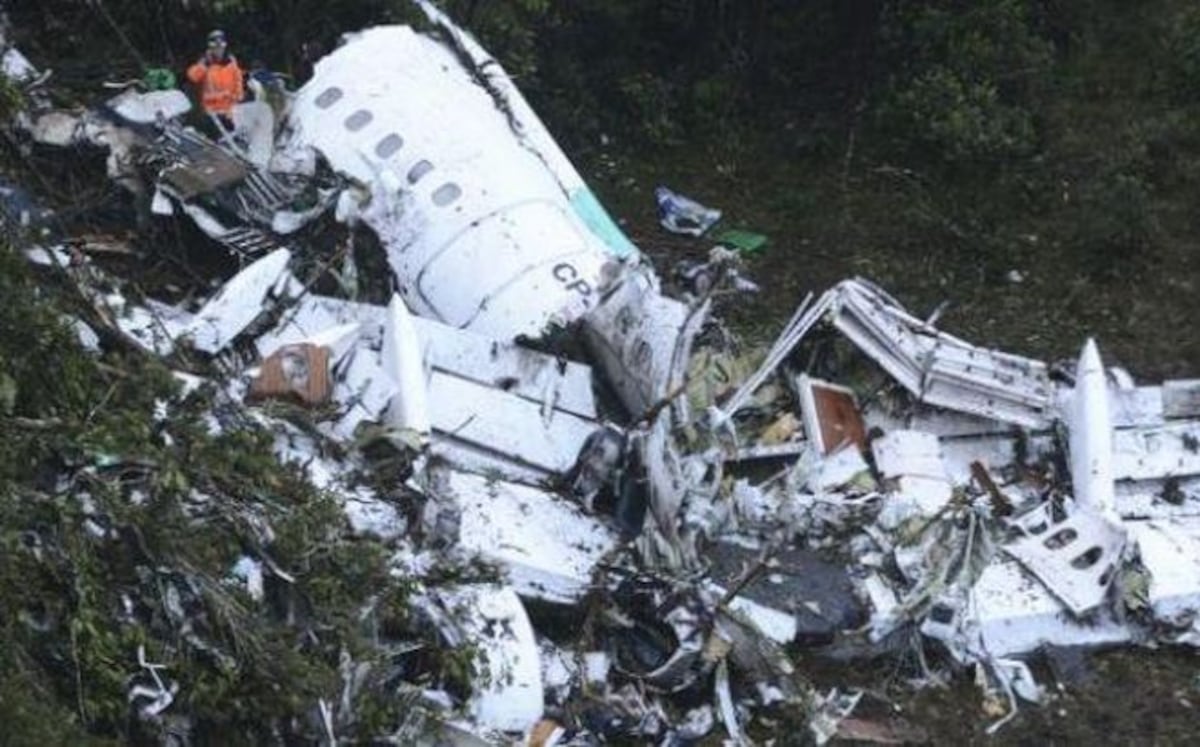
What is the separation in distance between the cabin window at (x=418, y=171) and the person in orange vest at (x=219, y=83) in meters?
1.64

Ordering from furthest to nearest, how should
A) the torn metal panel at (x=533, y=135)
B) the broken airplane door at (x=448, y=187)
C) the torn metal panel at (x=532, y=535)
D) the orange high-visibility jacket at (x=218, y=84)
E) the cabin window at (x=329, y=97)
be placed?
the orange high-visibility jacket at (x=218, y=84)
the cabin window at (x=329, y=97)
the torn metal panel at (x=533, y=135)
the broken airplane door at (x=448, y=187)
the torn metal panel at (x=532, y=535)

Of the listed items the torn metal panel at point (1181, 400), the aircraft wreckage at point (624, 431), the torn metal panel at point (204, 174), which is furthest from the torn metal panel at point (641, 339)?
the torn metal panel at point (1181, 400)

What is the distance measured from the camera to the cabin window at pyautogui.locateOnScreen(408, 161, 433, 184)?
12445 mm

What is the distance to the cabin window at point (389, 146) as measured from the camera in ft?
41.4

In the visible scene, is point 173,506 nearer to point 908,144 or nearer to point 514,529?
point 514,529

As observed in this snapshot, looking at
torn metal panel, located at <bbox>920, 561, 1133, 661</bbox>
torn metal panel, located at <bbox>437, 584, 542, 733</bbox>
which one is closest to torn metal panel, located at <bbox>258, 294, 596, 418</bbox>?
→ torn metal panel, located at <bbox>437, 584, 542, 733</bbox>

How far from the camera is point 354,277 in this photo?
12211 mm

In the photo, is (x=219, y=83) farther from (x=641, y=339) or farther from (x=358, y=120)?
(x=641, y=339)

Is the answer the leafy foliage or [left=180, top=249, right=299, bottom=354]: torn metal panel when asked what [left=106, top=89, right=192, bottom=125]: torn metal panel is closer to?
[left=180, top=249, right=299, bottom=354]: torn metal panel

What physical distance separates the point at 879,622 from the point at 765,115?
6924 mm

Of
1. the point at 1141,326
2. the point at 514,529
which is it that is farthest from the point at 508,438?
the point at 1141,326

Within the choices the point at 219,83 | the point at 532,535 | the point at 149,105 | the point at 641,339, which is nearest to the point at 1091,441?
the point at 641,339

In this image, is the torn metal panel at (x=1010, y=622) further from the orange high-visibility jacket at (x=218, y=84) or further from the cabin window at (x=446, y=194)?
the orange high-visibility jacket at (x=218, y=84)

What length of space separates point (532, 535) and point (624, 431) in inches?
37.0
